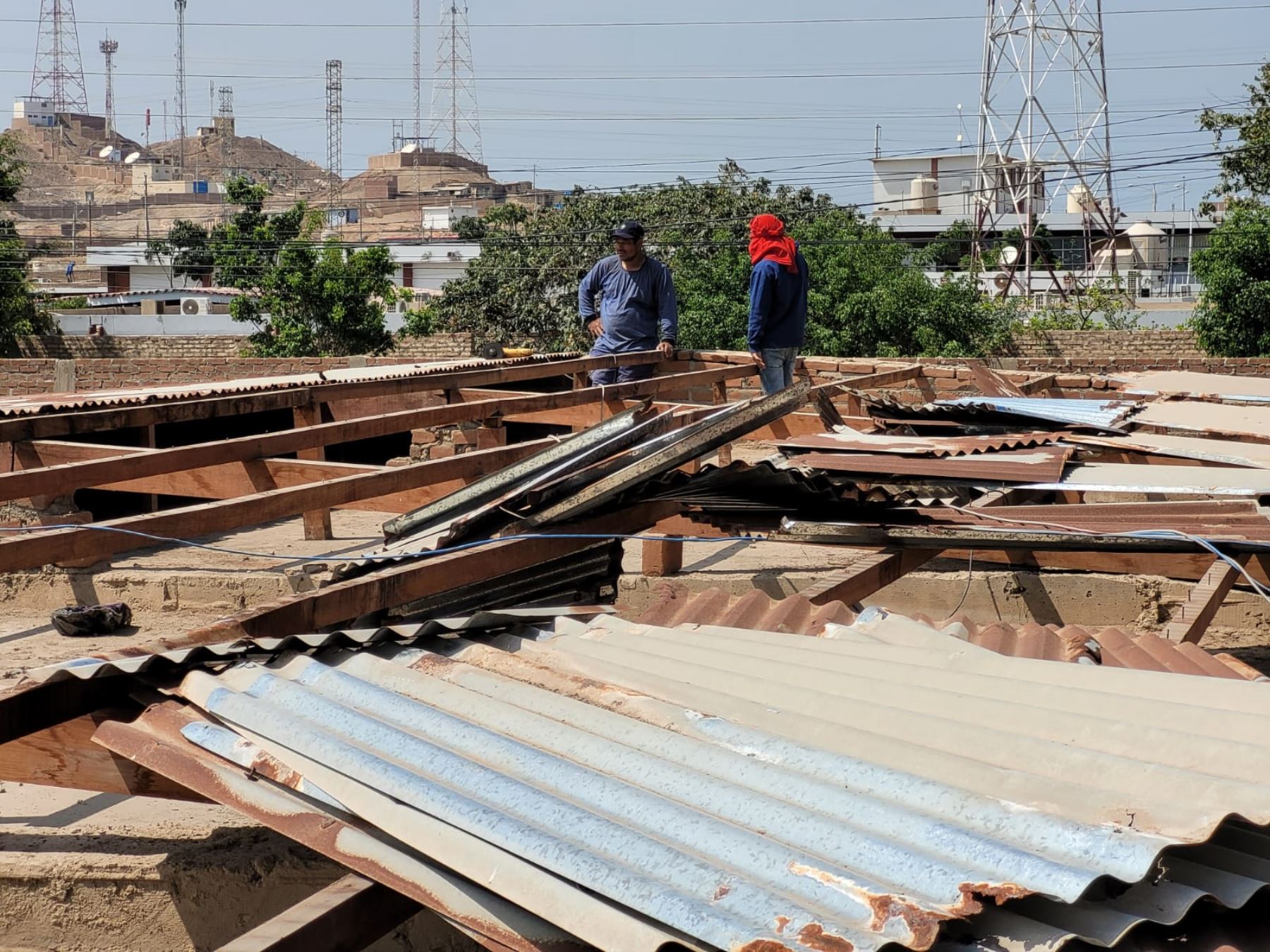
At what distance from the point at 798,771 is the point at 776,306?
6546mm

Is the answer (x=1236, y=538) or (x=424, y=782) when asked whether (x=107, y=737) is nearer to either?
(x=424, y=782)

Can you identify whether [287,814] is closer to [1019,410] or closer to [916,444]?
[916,444]

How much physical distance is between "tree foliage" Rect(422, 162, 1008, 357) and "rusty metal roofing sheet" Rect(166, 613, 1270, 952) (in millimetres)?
17749

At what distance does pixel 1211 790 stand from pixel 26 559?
362 cm

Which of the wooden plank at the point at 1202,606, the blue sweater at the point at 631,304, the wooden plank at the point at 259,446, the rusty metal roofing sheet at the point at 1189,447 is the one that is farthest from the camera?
the blue sweater at the point at 631,304

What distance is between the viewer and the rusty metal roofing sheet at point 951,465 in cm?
516

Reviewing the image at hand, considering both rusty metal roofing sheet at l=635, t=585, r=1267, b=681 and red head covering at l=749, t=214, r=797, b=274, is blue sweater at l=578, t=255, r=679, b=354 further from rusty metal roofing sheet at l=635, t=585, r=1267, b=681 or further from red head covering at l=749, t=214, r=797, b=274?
rusty metal roofing sheet at l=635, t=585, r=1267, b=681

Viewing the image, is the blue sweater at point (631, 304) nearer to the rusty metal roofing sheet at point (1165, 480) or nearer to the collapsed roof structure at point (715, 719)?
the collapsed roof structure at point (715, 719)

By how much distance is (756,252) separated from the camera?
333 inches

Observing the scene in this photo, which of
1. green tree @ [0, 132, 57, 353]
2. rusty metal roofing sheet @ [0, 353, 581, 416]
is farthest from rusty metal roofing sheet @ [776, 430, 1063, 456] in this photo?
green tree @ [0, 132, 57, 353]

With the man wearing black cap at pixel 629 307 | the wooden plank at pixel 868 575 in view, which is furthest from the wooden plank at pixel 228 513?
the man wearing black cap at pixel 629 307

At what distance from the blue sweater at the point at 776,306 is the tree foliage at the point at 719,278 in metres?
11.7

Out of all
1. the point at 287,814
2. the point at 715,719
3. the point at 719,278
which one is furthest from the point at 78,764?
the point at 719,278

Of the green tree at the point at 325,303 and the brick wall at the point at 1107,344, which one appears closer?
the brick wall at the point at 1107,344
